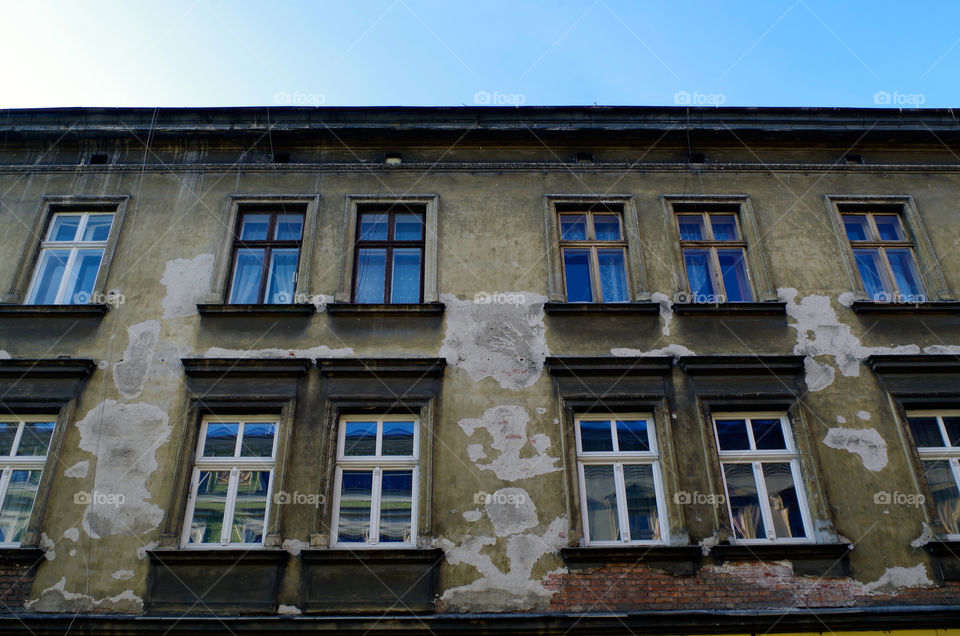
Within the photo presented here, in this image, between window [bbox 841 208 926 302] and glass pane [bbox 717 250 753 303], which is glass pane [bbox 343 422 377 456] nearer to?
glass pane [bbox 717 250 753 303]

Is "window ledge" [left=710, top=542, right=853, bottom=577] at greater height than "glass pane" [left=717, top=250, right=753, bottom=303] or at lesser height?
lesser

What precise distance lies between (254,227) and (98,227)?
6.81ft

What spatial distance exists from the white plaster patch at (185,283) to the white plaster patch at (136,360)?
0.27 metres

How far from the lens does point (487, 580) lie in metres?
7.48

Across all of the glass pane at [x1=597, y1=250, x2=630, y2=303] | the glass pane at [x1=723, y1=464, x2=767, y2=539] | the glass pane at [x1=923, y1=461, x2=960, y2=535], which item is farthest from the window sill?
the glass pane at [x1=923, y1=461, x2=960, y2=535]

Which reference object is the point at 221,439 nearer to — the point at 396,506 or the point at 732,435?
the point at 396,506

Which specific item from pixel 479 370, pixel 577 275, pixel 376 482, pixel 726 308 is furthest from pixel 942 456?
pixel 376 482

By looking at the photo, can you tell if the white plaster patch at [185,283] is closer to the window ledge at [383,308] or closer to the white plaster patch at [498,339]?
the window ledge at [383,308]

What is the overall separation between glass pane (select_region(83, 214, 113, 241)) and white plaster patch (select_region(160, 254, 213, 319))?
1.23 meters

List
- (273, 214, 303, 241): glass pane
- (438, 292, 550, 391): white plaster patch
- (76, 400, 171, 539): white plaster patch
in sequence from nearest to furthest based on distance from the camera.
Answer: (76, 400, 171, 539): white plaster patch < (438, 292, 550, 391): white plaster patch < (273, 214, 303, 241): glass pane

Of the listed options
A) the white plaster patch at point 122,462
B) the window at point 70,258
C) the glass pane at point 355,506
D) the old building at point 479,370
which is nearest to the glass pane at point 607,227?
the old building at point 479,370

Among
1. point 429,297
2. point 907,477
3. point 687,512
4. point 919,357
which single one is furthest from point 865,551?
point 429,297

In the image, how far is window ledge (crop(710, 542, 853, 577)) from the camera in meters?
7.60

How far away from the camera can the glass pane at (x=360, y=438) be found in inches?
327
